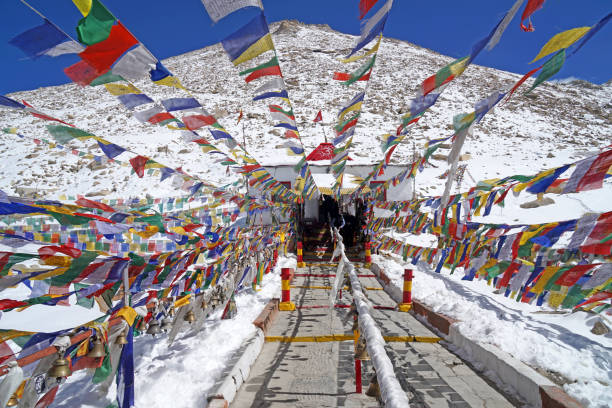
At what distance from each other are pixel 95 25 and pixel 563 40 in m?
3.87

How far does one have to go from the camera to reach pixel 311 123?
4359 cm

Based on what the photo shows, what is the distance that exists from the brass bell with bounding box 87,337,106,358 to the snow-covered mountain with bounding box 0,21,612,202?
17407 mm

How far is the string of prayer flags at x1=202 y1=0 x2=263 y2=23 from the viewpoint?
2658mm

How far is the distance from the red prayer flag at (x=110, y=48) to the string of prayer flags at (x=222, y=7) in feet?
2.76

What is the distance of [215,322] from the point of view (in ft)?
18.9

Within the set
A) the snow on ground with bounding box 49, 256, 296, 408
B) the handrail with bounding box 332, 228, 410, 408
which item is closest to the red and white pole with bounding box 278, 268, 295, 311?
the snow on ground with bounding box 49, 256, 296, 408

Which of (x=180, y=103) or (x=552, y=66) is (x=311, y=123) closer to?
(x=180, y=103)

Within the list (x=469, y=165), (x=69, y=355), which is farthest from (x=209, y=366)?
(x=469, y=165)

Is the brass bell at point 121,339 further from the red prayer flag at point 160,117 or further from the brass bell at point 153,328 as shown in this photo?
the red prayer flag at point 160,117

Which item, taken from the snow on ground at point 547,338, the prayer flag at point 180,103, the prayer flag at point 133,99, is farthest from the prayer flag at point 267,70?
the snow on ground at point 547,338

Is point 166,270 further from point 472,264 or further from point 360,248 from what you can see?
point 360,248

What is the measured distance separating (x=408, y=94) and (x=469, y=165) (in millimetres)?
25183

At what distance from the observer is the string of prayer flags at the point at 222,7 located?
2.66 m

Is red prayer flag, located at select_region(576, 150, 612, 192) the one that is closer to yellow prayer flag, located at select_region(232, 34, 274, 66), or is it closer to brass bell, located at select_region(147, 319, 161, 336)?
yellow prayer flag, located at select_region(232, 34, 274, 66)
